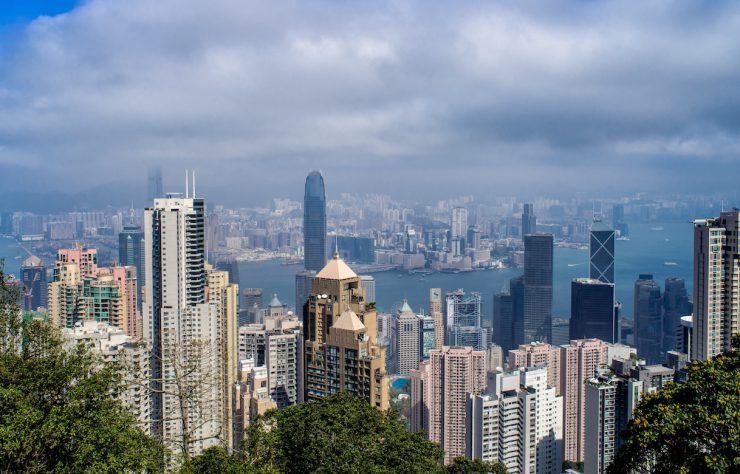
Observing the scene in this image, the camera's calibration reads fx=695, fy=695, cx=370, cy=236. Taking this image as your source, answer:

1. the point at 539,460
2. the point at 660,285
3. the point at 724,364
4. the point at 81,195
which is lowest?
the point at 539,460

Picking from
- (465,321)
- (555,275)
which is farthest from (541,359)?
(555,275)

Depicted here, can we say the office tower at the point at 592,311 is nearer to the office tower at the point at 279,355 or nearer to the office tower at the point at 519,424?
the office tower at the point at 279,355

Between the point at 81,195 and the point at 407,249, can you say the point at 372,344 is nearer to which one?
the point at 81,195

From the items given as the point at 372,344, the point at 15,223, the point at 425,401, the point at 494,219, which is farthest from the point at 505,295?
the point at 372,344

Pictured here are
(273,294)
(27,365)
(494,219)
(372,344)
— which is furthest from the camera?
(494,219)

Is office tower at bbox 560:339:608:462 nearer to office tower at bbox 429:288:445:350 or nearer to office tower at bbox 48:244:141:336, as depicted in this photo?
office tower at bbox 429:288:445:350

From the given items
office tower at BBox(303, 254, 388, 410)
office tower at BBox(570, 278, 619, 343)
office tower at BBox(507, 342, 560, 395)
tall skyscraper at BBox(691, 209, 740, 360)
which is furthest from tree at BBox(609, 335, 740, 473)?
office tower at BBox(570, 278, 619, 343)

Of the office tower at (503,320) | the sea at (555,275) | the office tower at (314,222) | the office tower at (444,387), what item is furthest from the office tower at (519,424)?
the office tower at (314,222)
